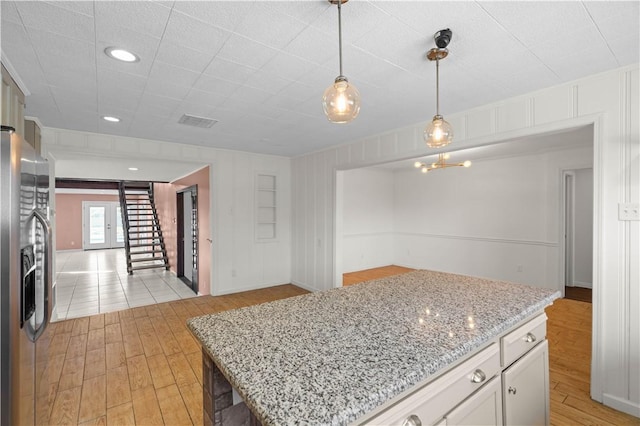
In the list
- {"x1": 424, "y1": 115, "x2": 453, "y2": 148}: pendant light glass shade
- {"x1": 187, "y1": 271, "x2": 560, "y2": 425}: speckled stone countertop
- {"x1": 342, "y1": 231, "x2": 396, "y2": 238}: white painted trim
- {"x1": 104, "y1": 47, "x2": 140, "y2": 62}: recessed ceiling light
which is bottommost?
{"x1": 342, "y1": 231, "x2": 396, "y2": 238}: white painted trim

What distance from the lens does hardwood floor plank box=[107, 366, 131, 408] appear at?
2275mm

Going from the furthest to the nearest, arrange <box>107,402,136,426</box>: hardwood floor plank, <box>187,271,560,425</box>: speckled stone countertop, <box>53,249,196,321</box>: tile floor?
1. <box>53,249,196,321</box>: tile floor
2. <box>107,402,136,426</box>: hardwood floor plank
3. <box>187,271,560,425</box>: speckled stone countertop

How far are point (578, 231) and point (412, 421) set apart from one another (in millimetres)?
6270

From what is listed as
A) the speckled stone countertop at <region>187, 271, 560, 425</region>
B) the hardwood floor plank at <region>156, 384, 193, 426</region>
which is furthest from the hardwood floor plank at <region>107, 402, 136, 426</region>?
the speckled stone countertop at <region>187, 271, 560, 425</region>

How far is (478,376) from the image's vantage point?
1.29m

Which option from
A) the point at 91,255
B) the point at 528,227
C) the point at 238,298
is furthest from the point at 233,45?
the point at 91,255

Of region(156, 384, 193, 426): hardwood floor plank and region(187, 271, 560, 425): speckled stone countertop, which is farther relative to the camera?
region(156, 384, 193, 426): hardwood floor plank

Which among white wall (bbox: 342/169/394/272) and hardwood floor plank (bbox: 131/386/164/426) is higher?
white wall (bbox: 342/169/394/272)

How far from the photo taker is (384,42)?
1842 millimetres

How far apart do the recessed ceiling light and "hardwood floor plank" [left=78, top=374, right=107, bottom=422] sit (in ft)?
8.19

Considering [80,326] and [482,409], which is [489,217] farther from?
[80,326]

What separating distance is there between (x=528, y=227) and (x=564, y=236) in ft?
1.73

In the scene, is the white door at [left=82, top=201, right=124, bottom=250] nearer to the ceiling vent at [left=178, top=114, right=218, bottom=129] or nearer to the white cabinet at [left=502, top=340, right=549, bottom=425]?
the ceiling vent at [left=178, top=114, right=218, bottom=129]

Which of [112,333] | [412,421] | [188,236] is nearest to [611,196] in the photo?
[412,421]
